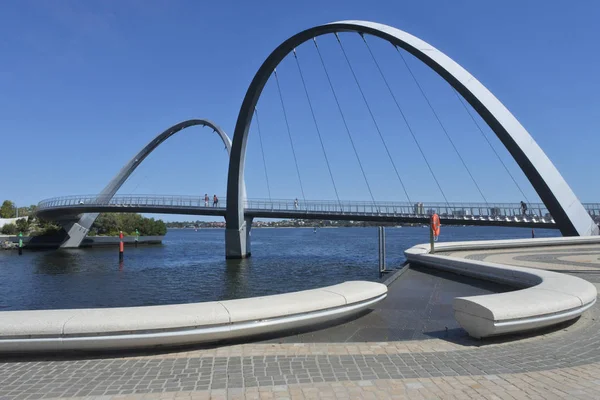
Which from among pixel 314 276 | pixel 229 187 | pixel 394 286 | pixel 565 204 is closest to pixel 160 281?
pixel 314 276

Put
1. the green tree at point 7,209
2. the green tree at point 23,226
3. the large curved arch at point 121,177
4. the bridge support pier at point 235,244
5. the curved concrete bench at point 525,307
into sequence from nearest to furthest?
the curved concrete bench at point 525,307
the bridge support pier at point 235,244
the large curved arch at point 121,177
the green tree at point 23,226
the green tree at point 7,209

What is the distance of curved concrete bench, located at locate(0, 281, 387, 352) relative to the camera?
4.62 metres

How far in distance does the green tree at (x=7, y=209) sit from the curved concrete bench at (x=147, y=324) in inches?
4980

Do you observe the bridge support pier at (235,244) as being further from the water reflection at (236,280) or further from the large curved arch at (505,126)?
the large curved arch at (505,126)

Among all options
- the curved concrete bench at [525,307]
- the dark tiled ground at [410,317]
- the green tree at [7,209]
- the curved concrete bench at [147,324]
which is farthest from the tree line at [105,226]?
the curved concrete bench at [525,307]

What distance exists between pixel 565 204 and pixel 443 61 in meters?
10.9

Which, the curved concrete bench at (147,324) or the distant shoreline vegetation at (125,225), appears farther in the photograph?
the distant shoreline vegetation at (125,225)

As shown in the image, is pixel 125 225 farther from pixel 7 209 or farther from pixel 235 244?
pixel 235 244

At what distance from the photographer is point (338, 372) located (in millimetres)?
4219

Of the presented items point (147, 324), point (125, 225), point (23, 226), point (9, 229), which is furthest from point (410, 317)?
point (125, 225)

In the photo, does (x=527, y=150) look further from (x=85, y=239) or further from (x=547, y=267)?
(x=85, y=239)

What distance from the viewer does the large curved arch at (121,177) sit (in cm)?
6481

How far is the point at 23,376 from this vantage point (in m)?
4.20

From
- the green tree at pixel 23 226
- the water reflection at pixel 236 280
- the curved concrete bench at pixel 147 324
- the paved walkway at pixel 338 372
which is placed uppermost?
the curved concrete bench at pixel 147 324
